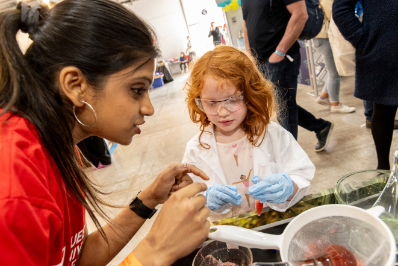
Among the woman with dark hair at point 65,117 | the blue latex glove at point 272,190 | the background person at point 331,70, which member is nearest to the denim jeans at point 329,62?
the background person at point 331,70

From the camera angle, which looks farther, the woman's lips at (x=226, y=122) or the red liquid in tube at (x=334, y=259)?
the woman's lips at (x=226, y=122)

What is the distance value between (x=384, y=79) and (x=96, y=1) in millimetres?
1539

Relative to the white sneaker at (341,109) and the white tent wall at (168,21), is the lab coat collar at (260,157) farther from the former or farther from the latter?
the white tent wall at (168,21)

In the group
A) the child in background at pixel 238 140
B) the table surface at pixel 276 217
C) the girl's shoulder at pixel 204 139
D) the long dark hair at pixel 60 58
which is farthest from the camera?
the girl's shoulder at pixel 204 139

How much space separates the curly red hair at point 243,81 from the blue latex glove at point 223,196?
0.34 meters

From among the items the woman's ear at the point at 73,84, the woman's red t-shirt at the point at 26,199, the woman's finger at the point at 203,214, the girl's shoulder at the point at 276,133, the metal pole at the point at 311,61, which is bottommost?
the metal pole at the point at 311,61

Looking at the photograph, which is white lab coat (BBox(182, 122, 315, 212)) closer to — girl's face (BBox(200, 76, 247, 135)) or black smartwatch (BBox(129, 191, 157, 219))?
girl's face (BBox(200, 76, 247, 135))

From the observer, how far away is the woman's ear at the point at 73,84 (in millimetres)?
738

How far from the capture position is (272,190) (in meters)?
0.92

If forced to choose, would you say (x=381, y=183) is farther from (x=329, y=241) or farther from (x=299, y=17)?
(x=299, y=17)

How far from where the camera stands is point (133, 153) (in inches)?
162

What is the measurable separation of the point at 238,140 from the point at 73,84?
82 centimetres

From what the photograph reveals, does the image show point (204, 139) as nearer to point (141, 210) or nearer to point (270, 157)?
point (270, 157)

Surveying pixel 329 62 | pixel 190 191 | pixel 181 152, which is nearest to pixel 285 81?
pixel 190 191
